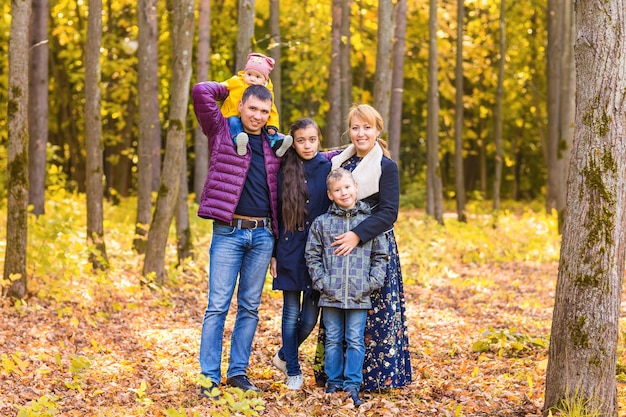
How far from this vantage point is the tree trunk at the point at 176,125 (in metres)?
9.62

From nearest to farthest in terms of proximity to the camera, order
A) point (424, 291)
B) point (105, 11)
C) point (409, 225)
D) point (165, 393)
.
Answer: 1. point (165, 393)
2. point (424, 291)
3. point (409, 225)
4. point (105, 11)

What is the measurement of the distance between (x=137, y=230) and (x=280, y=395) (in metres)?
7.87

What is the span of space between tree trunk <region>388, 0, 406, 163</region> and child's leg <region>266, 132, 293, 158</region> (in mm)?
11732

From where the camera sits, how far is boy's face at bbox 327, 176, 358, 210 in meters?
5.47

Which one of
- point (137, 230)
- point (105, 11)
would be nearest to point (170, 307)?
point (137, 230)

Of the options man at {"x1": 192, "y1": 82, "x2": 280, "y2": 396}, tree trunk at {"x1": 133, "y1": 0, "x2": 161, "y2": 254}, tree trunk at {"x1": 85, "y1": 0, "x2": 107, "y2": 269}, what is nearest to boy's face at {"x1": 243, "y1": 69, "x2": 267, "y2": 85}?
man at {"x1": 192, "y1": 82, "x2": 280, "y2": 396}

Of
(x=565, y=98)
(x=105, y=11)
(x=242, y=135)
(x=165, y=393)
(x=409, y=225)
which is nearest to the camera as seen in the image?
(x=242, y=135)

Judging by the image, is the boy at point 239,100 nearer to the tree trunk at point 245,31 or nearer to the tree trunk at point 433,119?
the tree trunk at point 245,31

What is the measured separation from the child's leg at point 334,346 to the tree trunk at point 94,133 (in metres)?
5.57

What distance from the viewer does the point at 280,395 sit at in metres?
5.78

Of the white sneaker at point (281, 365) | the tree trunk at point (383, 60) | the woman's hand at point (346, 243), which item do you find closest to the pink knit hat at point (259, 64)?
the woman's hand at point (346, 243)

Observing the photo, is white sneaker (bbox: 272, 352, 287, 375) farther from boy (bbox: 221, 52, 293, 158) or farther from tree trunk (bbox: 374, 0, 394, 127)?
tree trunk (bbox: 374, 0, 394, 127)

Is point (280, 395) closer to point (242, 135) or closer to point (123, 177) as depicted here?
point (242, 135)

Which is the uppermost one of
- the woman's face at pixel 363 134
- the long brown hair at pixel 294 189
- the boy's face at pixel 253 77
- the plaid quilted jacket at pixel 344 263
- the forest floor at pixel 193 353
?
the boy's face at pixel 253 77
